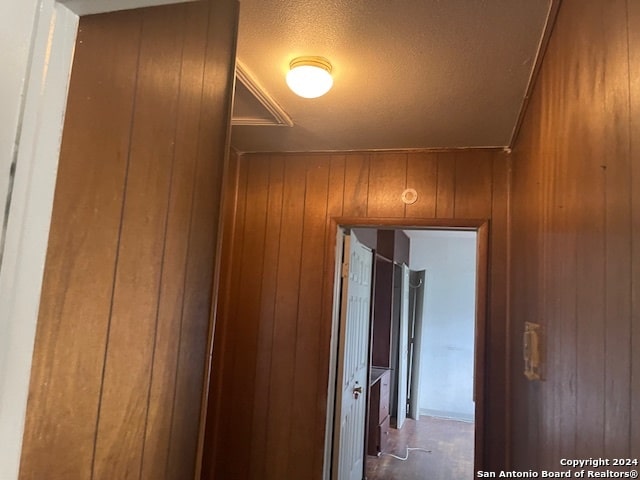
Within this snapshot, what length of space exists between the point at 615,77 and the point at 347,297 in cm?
208

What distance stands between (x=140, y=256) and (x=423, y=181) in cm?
202

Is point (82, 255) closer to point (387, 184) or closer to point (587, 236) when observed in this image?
point (587, 236)

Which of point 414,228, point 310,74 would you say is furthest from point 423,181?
point 310,74

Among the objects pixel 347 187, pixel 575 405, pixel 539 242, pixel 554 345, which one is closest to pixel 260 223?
pixel 347 187

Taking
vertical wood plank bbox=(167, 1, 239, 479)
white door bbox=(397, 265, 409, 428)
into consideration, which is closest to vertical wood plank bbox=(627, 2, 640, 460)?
vertical wood plank bbox=(167, 1, 239, 479)

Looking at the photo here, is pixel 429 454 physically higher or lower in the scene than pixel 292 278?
lower

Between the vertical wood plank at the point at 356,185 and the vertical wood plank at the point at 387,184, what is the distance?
0.03 m

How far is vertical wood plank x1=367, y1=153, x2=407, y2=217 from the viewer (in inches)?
104

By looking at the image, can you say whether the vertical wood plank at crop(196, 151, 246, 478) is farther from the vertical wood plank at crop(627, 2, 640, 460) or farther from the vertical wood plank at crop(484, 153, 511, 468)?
the vertical wood plank at crop(627, 2, 640, 460)

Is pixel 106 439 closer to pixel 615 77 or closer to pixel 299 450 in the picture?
pixel 615 77

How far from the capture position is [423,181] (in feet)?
8.59

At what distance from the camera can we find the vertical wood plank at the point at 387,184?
2637 millimetres

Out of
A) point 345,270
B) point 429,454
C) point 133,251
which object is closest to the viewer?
point 133,251

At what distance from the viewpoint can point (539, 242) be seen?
5.07 feet
